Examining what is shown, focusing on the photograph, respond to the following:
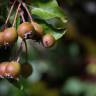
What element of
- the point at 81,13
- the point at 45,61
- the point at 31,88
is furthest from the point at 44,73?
the point at 81,13

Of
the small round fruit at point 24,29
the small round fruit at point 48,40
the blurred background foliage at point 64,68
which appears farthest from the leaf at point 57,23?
the blurred background foliage at point 64,68

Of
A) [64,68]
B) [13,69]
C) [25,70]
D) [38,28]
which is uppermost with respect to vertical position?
[38,28]

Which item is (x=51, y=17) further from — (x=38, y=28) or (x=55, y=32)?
(x=38, y=28)

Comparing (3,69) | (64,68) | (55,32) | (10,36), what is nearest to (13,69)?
(3,69)

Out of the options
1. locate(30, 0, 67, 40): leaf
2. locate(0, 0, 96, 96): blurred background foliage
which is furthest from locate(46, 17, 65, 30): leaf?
locate(0, 0, 96, 96): blurred background foliage

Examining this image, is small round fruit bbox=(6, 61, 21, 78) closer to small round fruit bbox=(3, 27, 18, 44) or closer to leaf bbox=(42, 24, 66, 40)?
small round fruit bbox=(3, 27, 18, 44)
